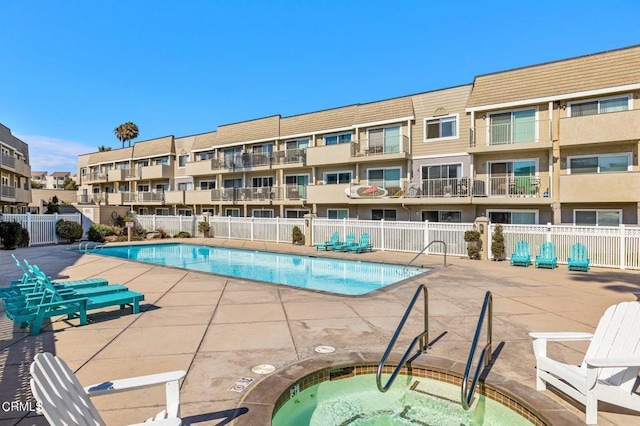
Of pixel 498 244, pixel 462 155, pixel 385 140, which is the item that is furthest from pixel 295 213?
pixel 498 244

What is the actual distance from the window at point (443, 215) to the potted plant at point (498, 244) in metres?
5.84

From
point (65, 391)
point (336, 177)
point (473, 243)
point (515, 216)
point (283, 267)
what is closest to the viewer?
point (65, 391)

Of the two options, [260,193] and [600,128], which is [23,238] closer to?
[260,193]

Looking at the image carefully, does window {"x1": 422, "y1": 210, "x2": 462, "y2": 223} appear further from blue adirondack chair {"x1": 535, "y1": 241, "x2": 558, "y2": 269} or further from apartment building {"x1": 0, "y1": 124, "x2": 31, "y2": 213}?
apartment building {"x1": 0, "y1": 124, "x2": 31, "y2": 213}

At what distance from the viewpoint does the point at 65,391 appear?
2721mm

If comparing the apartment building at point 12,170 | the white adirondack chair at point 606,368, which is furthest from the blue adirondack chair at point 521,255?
the apartment building at point 12,170

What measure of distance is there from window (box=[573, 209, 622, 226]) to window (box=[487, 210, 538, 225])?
1.92 m

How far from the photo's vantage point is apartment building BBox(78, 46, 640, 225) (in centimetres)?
1792

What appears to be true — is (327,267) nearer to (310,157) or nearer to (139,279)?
(139,279)

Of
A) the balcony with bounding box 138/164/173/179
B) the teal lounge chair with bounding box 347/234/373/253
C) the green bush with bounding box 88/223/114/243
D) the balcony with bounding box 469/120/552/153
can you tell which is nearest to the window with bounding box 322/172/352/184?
the teal lounge chair with bounding box 347/234/373/253

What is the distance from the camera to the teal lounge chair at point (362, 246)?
20.0 meters

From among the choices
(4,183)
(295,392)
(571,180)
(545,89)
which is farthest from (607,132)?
(4,183)

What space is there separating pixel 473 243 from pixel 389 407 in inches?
556

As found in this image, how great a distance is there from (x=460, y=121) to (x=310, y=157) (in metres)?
10.8
